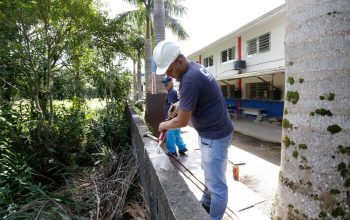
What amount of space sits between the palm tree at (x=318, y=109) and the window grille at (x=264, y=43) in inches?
424

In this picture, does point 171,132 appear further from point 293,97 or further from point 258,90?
point 258,90

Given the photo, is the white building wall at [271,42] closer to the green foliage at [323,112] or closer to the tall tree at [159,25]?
the tall tree at [159,25]

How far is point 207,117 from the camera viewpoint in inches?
104

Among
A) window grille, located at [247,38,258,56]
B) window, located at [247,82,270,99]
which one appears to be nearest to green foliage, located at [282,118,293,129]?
window, located at [247,82,270,99]

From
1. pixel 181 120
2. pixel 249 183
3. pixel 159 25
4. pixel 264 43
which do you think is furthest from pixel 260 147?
pixel 264 43

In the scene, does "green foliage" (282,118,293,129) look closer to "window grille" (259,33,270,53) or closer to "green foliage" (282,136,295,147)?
"green foliage" (282,136,295,147)

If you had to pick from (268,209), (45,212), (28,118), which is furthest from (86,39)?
(268,209)

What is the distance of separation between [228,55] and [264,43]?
3904 mm

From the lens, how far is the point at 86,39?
7.00 meters

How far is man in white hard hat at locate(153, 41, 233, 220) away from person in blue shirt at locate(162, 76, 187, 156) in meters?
2.71

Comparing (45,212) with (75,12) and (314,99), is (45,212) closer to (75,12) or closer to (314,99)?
(314,99)

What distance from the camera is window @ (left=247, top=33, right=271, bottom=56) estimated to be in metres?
12.4

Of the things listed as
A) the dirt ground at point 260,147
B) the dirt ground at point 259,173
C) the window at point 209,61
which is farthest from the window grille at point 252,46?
the dirt ground at point 259,173

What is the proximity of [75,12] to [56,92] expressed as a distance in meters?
2.39
